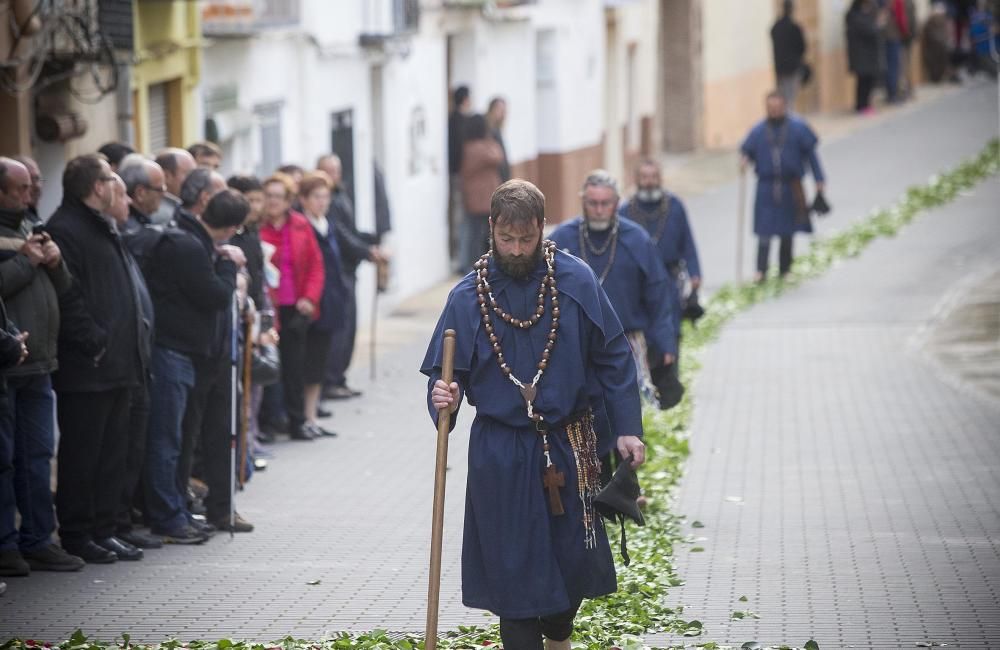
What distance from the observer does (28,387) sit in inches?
352

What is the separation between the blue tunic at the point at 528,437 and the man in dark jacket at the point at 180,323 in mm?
3121

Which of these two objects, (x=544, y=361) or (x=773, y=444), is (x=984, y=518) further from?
(x=544, y=361)

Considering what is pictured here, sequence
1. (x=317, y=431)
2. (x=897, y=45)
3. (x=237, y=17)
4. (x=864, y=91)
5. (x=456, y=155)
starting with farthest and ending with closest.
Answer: (x=897, y=45)
(x=864, y=91)
(x=456, y=155)
(x=237, y=17)
(x=317, y=431)

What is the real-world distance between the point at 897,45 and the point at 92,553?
33.4 meters

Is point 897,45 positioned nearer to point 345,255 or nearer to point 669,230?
point 345,255

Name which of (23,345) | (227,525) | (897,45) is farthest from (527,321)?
(897,45)

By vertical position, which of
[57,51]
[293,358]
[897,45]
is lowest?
[293,358]

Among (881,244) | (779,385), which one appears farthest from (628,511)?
(881,244)

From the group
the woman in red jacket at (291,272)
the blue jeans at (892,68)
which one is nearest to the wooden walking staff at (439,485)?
the woman in red jacket at (291,272)

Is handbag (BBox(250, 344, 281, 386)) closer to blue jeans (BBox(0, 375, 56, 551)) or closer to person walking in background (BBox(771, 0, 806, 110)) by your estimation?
blue jeans (BBox(0, 375, 56, 551))

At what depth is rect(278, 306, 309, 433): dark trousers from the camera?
505 inches

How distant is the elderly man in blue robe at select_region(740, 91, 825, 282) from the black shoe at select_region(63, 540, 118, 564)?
11923mm

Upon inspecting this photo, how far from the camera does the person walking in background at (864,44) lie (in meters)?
38.5

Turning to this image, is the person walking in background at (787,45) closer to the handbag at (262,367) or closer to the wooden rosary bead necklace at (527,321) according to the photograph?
the handbag at (262,367)
